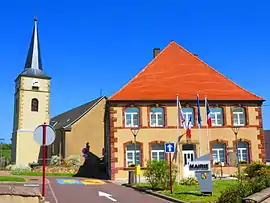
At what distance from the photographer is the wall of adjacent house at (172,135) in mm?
29781

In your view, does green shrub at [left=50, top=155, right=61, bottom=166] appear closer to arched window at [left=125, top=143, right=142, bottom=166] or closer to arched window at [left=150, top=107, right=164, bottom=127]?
arched window at [left=125, top=143, right=142, bottom=166]

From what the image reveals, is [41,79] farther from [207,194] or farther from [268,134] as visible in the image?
[207,194]

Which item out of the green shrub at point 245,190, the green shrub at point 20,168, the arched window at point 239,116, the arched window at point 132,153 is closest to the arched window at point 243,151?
the arched window at point 239,116

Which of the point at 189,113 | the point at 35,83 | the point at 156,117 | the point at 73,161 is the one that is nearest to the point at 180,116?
the point at 189,113

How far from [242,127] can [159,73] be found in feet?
27.5

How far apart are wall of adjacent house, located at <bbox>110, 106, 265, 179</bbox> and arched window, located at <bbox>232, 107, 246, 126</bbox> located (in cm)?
36

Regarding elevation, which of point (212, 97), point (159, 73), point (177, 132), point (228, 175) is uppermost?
point (159, 73)

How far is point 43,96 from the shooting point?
160 ft

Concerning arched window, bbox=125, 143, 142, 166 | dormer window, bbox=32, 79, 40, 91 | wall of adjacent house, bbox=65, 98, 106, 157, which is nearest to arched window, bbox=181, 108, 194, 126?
arched window, bbox=125, 143, 142, 166

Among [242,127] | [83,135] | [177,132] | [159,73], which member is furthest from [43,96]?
[242,127]

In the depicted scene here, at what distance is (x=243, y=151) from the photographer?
31.2 meters

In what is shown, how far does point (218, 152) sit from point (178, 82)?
6.77 m

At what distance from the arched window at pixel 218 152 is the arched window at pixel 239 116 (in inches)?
89.5

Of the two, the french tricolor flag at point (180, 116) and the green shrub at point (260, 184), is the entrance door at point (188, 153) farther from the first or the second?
the green shrub at point (260, 184)
